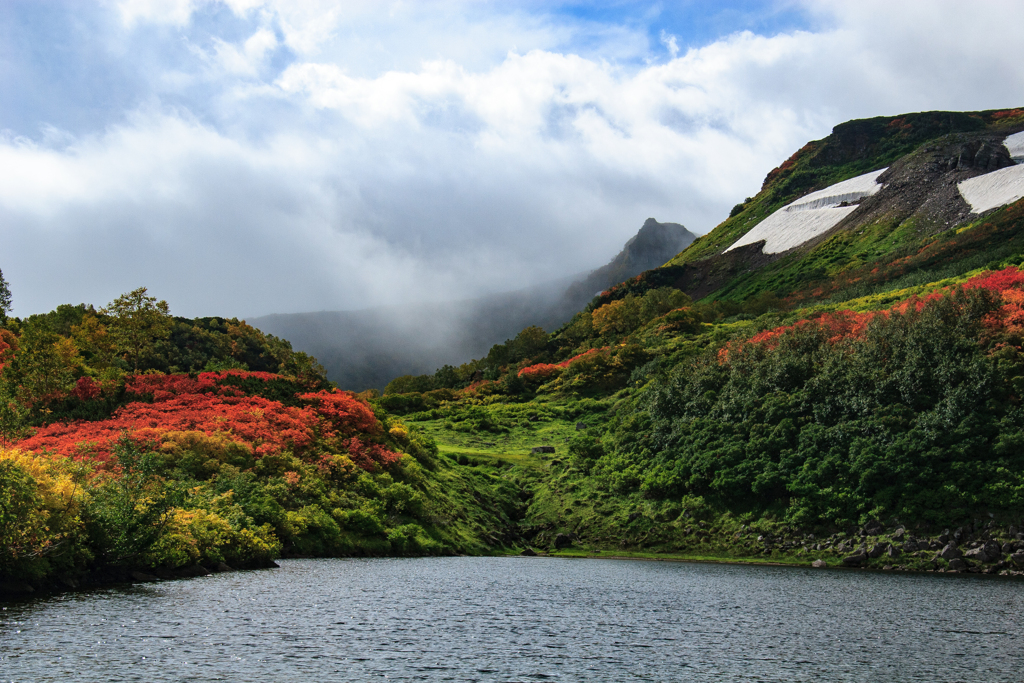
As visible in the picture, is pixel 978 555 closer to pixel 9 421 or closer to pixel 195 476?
pixel 195 476

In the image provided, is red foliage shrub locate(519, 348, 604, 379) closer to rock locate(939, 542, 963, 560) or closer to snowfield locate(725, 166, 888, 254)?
snowfield locate(725, 166, 888, 254)

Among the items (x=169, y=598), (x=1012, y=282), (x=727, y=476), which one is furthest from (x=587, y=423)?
(x=169, y=598)

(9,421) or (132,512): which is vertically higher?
(9,421)

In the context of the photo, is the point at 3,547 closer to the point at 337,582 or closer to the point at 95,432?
the point at 337,582

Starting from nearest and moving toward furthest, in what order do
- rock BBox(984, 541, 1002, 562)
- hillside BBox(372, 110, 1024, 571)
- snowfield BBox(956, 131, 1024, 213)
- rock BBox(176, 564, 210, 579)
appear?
rock BBox(176, 564, 210, 579), rock BBox(984, 541, 1002, 562), hillside BBox(372, 110, 1024, 571), snowfield BBox(956, 131, 1024, 213)

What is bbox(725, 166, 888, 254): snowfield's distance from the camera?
157375 mm

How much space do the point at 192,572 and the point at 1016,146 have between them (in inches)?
7369

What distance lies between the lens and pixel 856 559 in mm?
43469

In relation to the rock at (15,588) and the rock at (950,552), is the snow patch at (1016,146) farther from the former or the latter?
the rock at (15,588)

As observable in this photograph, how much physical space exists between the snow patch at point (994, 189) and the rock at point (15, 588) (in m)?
139

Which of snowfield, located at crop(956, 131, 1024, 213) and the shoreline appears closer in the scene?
the shoreline

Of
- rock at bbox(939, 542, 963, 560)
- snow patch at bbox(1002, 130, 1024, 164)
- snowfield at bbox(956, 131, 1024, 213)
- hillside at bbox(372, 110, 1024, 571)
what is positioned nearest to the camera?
rock at bbox(939, 542, 963, 560)

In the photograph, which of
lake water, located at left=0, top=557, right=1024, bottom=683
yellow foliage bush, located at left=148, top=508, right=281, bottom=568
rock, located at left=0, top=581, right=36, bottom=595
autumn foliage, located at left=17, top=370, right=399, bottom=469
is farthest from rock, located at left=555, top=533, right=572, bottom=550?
rock, located at left=0, top=581, right=36, bottom=595

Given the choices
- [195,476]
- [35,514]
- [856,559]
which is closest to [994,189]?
[856,559]
